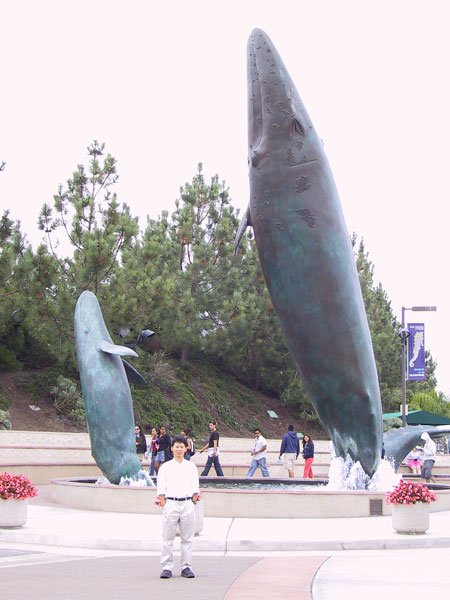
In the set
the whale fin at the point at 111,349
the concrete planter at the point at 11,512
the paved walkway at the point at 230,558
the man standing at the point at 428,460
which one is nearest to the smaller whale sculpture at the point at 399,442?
the man standing at the point at 428,460

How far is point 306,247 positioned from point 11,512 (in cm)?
634

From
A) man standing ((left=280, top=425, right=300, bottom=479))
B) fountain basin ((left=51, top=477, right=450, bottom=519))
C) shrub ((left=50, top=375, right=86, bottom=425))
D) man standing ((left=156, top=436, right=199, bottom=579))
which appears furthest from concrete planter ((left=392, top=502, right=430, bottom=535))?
shrub ((left=50, top=375, right=86, bottom=425))

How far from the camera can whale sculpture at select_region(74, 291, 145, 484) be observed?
15555 mm

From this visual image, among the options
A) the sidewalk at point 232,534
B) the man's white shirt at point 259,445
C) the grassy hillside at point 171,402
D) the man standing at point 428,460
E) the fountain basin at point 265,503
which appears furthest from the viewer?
the grassy hillside at point 171,402

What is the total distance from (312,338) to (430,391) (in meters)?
43.7

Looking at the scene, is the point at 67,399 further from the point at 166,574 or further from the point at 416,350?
the point at 166,574

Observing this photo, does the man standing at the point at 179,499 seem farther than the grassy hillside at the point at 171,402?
No

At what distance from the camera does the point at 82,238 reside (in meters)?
29.2

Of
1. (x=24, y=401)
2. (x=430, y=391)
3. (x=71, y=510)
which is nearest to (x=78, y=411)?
(x=24, y=401)

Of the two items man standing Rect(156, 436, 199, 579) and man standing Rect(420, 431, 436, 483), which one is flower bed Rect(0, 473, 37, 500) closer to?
man standing Rect(156, 436, 199, 579)

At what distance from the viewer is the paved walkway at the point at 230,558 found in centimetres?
712

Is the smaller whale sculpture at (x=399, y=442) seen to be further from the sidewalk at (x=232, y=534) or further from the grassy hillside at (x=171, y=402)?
the grassy hillside at (x=171, y=402)

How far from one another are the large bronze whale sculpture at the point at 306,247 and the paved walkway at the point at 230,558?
2.39 m

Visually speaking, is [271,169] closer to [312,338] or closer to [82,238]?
[312,338]
